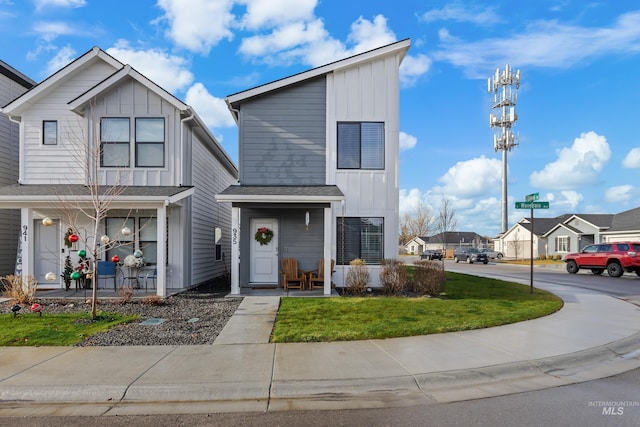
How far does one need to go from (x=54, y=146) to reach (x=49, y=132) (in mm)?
544

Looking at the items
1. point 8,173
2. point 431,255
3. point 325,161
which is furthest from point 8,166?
point 431,255

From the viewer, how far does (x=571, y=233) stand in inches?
1668

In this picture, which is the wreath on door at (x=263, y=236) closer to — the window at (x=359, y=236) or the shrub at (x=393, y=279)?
the window at (x=359, y=236)

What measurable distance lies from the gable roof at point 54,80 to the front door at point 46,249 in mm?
3726

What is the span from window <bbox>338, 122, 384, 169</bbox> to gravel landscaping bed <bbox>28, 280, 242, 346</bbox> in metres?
5.90

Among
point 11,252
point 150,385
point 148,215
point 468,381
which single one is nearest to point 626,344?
point 468,381

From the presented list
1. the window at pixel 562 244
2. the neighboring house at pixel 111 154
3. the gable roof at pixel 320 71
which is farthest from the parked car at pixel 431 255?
the neighboring house at pixel 111 154

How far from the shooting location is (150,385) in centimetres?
492

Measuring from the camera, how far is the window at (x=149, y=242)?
13.0 m

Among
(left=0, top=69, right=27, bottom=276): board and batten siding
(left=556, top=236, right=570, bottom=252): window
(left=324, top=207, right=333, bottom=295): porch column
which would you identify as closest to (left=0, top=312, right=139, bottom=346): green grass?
(left=324, top=207, right=333, bottom=295): porch column

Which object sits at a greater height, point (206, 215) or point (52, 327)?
point (206, 215)

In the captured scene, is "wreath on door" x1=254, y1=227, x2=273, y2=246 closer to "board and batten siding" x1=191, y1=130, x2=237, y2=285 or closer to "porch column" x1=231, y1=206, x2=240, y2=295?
"porch column" x1=231, y1=206, x2=240, y2=295

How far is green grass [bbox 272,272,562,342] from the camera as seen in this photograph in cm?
737

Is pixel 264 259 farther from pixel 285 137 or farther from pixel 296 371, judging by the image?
pixel 296 371
